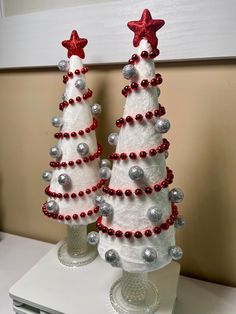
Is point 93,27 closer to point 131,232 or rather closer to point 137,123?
point 137,123

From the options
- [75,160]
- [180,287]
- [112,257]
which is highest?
[75,160]

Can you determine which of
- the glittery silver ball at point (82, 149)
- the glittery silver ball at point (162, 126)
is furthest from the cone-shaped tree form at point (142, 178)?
the glittery silver ball at point (82, 149)

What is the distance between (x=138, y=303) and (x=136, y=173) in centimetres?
25

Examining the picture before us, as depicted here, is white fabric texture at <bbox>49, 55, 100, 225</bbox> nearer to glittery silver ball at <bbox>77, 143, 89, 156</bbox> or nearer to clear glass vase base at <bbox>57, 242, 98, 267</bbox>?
glittery silver ball at <bbox>77, 143, 89, 156</bbox>

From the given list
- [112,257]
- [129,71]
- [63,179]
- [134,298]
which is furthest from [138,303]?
[129,71]

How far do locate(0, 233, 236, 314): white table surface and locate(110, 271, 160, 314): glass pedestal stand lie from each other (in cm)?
7

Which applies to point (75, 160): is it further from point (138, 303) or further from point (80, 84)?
point (138, 303)

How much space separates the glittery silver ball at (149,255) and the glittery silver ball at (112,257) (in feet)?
0.13

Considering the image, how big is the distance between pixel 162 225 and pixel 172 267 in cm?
23

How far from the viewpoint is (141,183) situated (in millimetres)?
475

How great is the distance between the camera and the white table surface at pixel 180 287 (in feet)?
2.02

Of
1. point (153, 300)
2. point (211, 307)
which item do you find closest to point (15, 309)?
point (153, 300)

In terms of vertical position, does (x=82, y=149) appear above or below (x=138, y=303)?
above

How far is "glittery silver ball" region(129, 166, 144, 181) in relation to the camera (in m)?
0.45
